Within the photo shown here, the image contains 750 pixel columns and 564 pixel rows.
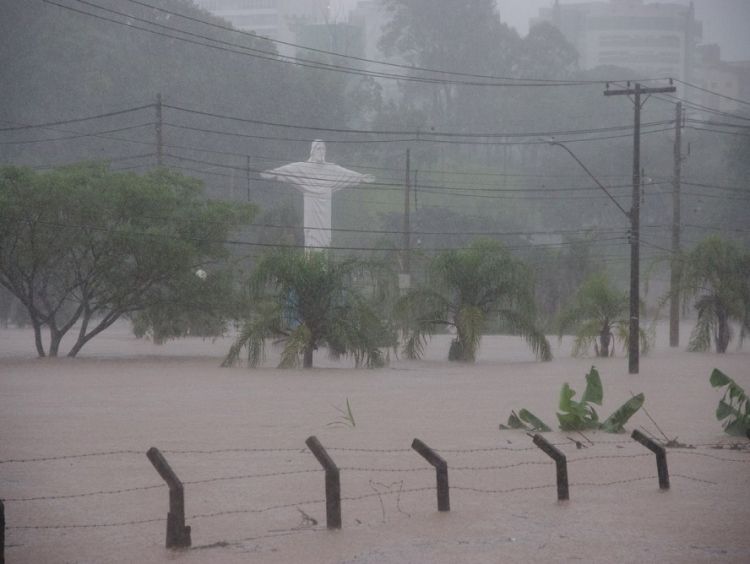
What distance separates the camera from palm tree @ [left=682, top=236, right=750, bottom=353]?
37562 millimetres

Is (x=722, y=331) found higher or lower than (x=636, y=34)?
lower

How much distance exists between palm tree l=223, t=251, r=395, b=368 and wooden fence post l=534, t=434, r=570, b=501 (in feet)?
61.7

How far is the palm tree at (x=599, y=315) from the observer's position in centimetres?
3456

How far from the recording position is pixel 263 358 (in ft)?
97.0

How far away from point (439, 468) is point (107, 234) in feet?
73.5

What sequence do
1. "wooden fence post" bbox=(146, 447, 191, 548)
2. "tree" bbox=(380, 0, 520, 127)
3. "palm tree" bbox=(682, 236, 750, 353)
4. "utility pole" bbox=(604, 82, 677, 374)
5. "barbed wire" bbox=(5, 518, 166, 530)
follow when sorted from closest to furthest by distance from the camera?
"wooden fence post" bbox=(146, 447, 191, 548) → "barbed wire" bbox=(5, 518, 166, 530) → "utility pole" bbox=(604, 82, 677, 374) → "palm tree" bbox=(682, 236, 750, 353) → "tree" bbox=(380, 0, 520, 127)

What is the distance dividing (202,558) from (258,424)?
8623 millimetres

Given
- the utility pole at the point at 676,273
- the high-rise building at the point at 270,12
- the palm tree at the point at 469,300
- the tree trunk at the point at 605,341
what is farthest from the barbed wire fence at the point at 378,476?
the high-rise building at the point at 270,12

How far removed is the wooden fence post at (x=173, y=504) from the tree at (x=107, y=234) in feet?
71.8

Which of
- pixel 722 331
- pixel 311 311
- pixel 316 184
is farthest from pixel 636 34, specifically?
pixel 311 311

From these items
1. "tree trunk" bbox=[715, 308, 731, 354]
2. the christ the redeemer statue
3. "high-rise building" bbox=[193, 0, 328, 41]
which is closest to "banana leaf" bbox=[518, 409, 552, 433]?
"tree trunk" bbox=[715, 308, 731, 354]

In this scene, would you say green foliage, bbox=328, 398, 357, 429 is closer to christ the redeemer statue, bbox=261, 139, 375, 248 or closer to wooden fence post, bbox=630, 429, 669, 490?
wooden fence post, bbox=630, 429, 669, 490

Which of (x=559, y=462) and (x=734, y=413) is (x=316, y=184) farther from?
(x=559, y=462)

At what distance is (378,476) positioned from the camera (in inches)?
478
